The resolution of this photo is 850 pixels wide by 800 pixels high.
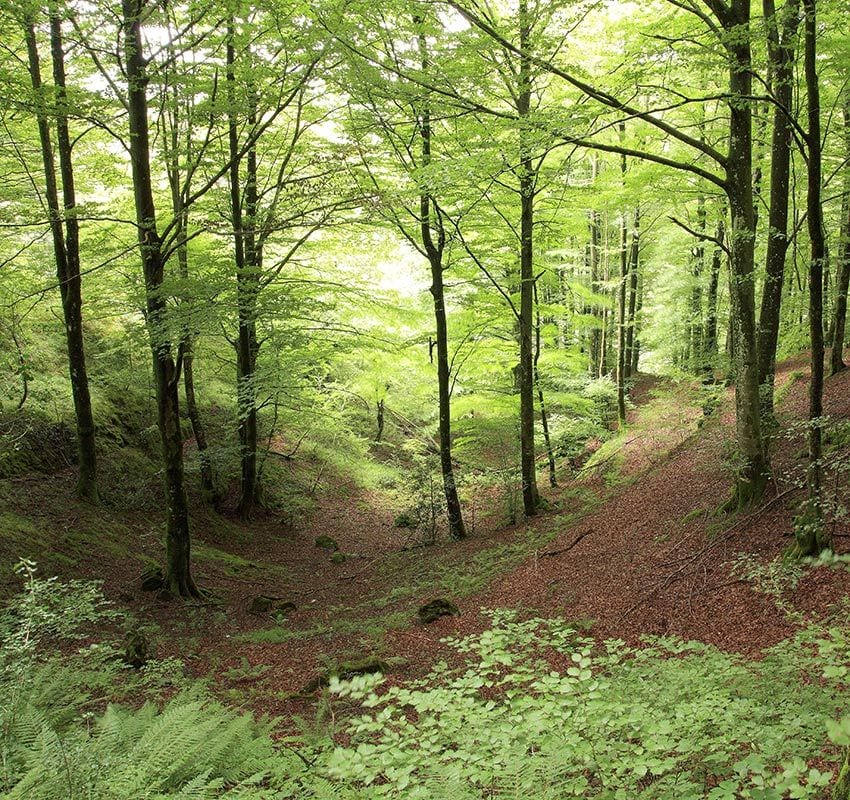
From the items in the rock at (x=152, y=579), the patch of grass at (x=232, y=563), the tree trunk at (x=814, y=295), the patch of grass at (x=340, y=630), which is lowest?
the patch of grass at (x=232, y=563)

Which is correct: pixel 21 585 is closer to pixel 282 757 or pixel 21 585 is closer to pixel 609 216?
pixel 282 757

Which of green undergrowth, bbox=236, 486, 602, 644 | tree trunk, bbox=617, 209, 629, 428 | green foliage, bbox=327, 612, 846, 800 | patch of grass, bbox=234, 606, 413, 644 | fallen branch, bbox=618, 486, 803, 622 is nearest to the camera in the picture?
green foliage, bbox=327, 612, 846, 800

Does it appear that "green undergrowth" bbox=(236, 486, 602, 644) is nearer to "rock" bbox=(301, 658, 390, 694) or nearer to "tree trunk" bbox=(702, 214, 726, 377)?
"rock" bbox=(301, 658, 390, 694)

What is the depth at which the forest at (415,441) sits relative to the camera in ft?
10.9

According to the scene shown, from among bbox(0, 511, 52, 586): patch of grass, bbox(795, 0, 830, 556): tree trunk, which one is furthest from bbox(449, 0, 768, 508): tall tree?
bbox(0, 511, 52, 586): patch of grass

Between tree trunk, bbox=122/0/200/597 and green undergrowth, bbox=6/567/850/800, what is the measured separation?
15.3 feet

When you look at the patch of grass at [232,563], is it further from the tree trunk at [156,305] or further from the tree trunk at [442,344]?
the tree trunk at [442,344]

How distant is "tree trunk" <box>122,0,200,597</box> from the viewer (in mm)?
8047

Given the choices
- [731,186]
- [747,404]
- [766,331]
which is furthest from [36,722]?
[766,331]

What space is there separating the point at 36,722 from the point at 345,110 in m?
12.4

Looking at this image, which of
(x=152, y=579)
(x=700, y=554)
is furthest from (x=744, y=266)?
(x=152, y=579)

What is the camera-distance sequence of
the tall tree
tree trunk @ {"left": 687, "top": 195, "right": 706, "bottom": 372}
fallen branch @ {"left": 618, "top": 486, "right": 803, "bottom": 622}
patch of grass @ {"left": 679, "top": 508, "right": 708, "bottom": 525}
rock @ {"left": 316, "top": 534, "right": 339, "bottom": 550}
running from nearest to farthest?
the tall tree → fallen branch @ {"left": 618, "top": 486, "right": 803, "bottom": 622} → patch of grass @ {"left": 679, "top": 508, "right": 708, "bottom": 525} → rock @ {"left": 316, "top": 534, "right": 339, "bottom": 550} → tree trunk @ {"left": 687, "top": 195, "right": 706, "bottom": 372}

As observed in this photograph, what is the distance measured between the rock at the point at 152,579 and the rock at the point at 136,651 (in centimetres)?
230

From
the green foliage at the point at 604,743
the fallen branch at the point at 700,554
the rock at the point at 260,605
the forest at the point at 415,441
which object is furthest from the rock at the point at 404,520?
the green foliage at the point at 604,743
